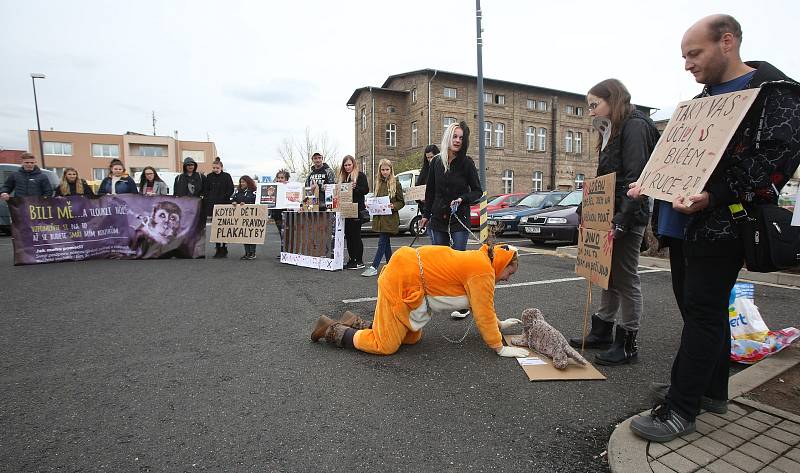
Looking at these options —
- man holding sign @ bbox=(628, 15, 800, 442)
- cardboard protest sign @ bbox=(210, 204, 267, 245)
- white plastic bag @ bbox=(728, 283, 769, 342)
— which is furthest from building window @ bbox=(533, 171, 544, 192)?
man holding sign @ bbox=(628, 15, 800, 442)

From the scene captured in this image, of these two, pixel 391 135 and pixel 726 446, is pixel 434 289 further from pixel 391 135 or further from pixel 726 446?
pixel 391 135

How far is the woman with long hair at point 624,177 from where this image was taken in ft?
9.32

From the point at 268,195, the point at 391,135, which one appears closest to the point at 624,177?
the point at 268,195

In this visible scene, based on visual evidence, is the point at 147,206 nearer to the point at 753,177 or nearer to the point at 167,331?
the point at 167,331

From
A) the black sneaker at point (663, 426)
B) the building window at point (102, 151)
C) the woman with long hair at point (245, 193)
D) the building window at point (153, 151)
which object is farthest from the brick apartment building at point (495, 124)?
the building window at point (102, 151)

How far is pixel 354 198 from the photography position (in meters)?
7.62

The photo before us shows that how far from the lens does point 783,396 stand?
256cm

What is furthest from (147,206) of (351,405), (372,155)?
(372,155)

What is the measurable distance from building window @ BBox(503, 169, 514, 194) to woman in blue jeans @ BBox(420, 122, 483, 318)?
1396 inches

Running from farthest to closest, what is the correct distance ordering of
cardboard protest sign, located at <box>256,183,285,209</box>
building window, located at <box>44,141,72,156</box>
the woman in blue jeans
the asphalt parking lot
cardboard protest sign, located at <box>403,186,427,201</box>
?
building window, located at <box>44,141,72,156</box> < cardboard protest sign, located at <box>256,183,285,209</box> < cardboard protest sign, located at <box>403,186,427,201</box> < the woman in blue jeans < the asphalt parking lot

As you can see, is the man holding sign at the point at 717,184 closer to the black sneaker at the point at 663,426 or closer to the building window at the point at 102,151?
the black sneaker at the point at 663,426

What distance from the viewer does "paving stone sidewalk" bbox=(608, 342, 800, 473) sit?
1.89 metres

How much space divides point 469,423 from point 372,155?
38755 mm

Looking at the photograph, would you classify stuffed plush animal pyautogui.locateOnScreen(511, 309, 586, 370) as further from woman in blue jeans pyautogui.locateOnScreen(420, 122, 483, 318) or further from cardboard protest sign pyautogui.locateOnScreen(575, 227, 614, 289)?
woman in blue jeans pyautogui.locateOnScreen(420, 122, 483, 318)
